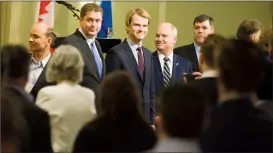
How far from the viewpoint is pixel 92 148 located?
5.89 feet

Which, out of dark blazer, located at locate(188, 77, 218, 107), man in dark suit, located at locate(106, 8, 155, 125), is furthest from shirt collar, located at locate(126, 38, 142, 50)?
dark blazer, located at locate(188, 77, 218, 107)

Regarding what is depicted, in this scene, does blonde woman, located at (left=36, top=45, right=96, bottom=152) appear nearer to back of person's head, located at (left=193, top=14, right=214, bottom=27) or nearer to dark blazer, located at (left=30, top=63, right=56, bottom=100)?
dark blazer, located at (left=30, top=63, right=56, bottom=100)

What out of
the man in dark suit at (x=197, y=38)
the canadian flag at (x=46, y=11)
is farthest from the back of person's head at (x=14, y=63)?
the canadian flag at (x=46, y=11)

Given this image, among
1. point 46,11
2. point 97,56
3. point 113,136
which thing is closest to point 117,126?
point 113,136

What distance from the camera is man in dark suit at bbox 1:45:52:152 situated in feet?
6.28

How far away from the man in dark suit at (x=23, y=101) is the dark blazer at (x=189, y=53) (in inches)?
39.4

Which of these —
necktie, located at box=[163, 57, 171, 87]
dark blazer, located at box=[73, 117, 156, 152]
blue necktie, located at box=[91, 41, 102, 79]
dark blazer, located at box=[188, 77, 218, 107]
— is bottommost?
dark blazer, located at box=[73, 117, 156, 152]

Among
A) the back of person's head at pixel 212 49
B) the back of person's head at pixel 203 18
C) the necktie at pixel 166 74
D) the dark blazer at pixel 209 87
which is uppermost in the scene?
the back of person's head at pixel 203 18

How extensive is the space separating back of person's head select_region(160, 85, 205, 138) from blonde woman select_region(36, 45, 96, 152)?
463 mm

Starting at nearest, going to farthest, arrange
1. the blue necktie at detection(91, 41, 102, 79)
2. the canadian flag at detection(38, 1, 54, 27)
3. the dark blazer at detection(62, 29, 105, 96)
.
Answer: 1. the dark blazer at detection(62, 29, 105, 96)
2. the blue necktie at detection(91, 41, 102, 79)
3. the canadian flag at detection(38, 1, 54, 27)

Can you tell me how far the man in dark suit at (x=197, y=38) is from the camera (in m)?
2.82

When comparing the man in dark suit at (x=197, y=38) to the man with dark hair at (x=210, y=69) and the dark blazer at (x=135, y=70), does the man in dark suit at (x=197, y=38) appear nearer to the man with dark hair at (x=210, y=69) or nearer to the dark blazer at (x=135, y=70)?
the dark blazer at (x=135, y=70)

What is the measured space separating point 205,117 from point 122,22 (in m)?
1.74

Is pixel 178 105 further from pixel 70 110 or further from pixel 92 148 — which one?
pixel 70 110
